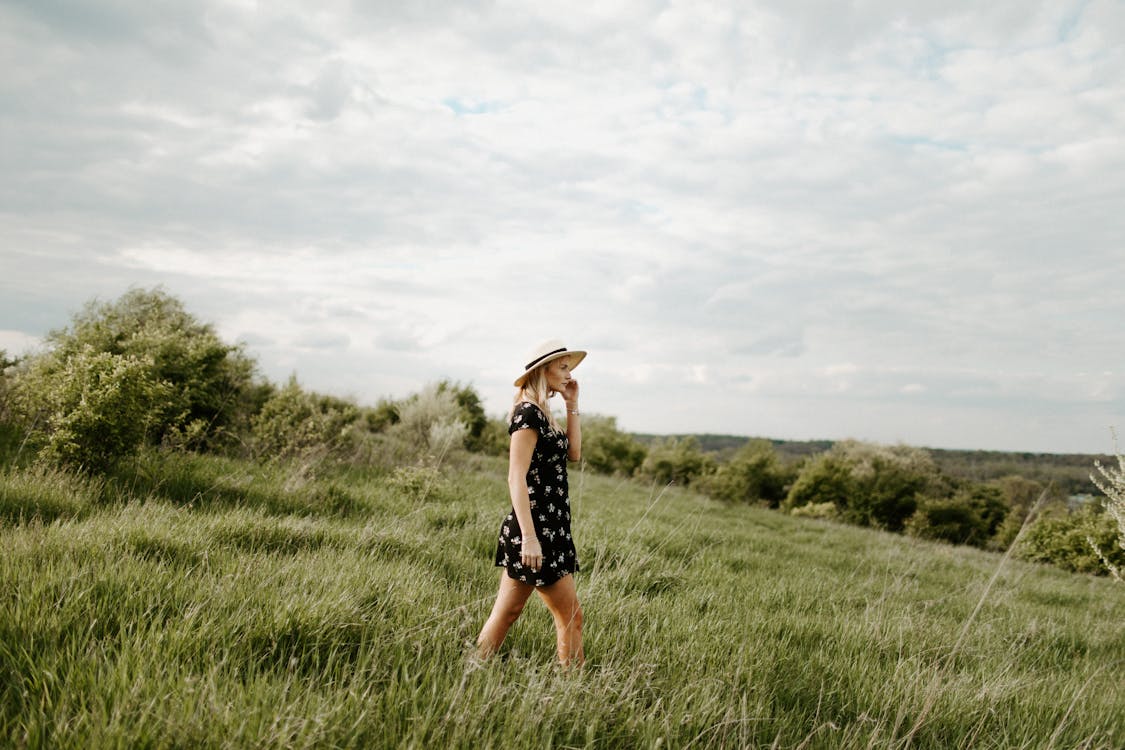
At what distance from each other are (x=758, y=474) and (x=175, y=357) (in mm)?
41039

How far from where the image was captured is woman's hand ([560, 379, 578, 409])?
4.17 m

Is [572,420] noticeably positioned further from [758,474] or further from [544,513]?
[758,474]

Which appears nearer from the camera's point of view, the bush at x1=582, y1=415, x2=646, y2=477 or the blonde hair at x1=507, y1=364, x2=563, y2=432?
the blonde hair at x1=507, y1=364, x2=563, y2=432

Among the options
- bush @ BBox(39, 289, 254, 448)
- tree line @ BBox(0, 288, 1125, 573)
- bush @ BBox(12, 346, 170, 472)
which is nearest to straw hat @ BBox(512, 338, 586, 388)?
tree line @ BBox(0, 288, 1125, 573)

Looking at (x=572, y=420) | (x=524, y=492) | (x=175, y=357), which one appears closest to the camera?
(x=524, y=492)

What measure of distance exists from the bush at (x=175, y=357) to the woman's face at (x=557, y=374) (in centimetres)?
743

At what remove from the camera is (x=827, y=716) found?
3682mm

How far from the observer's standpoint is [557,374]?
13.0ft

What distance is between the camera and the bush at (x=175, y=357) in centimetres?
1049

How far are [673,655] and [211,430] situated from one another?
10784 mm

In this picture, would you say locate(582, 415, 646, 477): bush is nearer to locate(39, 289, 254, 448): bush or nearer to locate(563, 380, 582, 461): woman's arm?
locate(39, 289, 254, 448): bush

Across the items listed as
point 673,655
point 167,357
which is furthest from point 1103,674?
point 167,357

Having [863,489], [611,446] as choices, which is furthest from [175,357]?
[863,489]

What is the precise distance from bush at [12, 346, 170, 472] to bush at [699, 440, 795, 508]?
130ft
